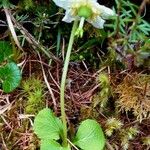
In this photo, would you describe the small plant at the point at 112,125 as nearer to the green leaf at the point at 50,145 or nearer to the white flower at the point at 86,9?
the green leaf at the point at 50,145

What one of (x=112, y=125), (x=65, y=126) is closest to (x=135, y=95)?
(x=112, y=125)

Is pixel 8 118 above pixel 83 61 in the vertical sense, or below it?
below

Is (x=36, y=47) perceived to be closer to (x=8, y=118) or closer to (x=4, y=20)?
(x=4, y=20)

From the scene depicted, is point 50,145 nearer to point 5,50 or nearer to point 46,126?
point 46,126

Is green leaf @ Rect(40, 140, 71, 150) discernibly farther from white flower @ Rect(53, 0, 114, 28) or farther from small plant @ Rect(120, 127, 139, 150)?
white flower @ Rect(53, 0, 114, 28)

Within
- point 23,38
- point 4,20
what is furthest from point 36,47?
point 4,20

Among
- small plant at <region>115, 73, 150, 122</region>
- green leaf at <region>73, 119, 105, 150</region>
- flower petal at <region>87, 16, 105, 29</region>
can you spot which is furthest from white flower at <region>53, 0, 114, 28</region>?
green leaf at <region>73, 119, 105, 150</region>
